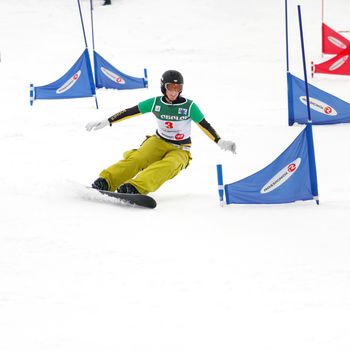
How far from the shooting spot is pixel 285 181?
5.79 m

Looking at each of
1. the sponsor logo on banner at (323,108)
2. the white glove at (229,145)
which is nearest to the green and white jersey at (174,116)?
the white glove at (229,145)

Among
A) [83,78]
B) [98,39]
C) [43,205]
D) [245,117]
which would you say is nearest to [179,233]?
[43,205]

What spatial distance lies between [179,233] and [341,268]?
1141mm

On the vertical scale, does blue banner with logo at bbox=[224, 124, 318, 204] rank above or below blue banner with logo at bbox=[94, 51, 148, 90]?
below

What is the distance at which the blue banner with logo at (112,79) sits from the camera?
1281 cm

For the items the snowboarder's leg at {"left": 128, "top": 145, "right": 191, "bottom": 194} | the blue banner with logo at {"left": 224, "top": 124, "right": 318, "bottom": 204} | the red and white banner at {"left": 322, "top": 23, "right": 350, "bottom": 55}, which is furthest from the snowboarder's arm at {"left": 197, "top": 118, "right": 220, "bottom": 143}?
the red and white banner at {"left": 322, "top": 23, "right": 350, "bottom": 55}

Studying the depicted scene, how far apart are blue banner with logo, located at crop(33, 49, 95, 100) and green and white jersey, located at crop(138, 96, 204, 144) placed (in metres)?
5.15

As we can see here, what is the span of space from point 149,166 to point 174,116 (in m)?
0.53

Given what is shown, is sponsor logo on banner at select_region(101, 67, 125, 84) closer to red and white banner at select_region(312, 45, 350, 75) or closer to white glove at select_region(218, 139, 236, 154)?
red and white banner at select_region(312, 45, 350, 75)

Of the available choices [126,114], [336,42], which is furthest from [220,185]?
[336,42]

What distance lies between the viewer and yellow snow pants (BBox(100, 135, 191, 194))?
232 inches

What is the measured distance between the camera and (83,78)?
37.7 feet

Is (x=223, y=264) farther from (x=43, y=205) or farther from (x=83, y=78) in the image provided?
(x=83, y=78)

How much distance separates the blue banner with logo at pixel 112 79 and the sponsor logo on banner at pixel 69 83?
1.39 m
